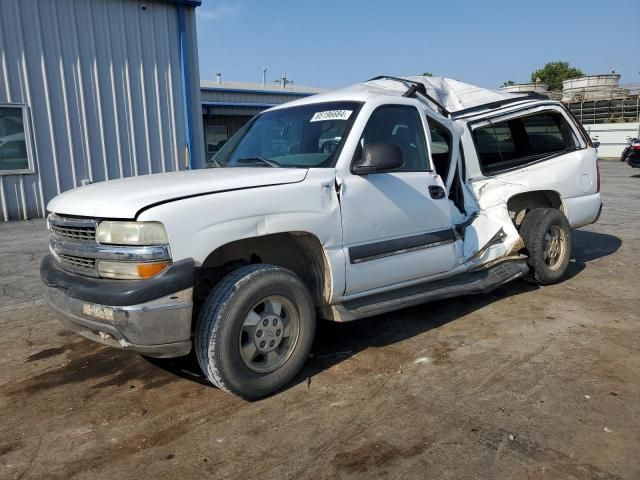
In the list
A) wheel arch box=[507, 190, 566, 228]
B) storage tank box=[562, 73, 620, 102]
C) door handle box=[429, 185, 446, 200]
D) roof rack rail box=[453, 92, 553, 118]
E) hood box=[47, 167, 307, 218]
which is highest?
storage tank box=[562, 73, 620, 102]

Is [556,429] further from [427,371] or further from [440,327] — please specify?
[440,327]

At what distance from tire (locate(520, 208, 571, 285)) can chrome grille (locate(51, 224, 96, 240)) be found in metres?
4.27

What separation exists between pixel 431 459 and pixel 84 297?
215cm

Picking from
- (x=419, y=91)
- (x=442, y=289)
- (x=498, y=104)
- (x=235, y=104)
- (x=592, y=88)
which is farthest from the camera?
(x=592, y=88)

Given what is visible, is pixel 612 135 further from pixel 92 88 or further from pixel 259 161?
pixel 259 161

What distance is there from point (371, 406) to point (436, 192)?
197 cm

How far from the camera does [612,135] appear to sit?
2858 centimetres

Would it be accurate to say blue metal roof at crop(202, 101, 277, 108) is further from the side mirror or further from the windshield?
the side mirror

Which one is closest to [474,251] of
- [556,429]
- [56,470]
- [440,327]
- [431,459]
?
[440,327]

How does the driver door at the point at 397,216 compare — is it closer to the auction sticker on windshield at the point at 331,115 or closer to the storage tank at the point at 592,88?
the auction sticker on windshield at the point at 331,115

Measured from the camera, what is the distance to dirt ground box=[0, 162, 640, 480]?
2680mm

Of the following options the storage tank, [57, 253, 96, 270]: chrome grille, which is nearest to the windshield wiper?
[57, 253, 96, 270]: chrome grille

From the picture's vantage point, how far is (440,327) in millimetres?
4621

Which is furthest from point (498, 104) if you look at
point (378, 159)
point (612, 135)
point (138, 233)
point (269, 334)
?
point (612, 135)
